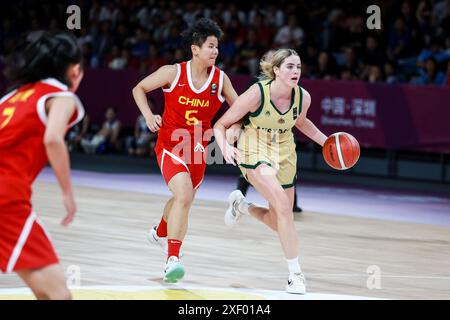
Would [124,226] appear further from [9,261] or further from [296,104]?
[9,261]

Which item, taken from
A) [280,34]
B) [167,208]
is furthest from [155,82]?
[280,34]

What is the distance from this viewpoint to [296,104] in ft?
28.2

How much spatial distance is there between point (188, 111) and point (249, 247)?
2.31 meters

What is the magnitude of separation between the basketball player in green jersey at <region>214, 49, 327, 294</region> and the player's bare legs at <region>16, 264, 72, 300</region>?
10.1 feet

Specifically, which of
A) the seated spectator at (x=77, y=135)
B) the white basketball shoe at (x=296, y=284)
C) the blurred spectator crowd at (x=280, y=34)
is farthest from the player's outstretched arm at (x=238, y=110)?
the seated spectator at (x=77, y=135)

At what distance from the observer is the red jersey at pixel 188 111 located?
29.4ft

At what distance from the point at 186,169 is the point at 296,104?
109 centimetres

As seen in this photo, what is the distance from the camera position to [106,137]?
70.6 ft

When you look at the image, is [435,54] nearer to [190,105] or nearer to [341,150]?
[341,150]

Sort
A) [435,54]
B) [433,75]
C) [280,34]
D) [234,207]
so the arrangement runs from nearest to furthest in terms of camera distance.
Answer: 1. [234,207]
2. [433,75]
3. [435,54]
4. [280,34]

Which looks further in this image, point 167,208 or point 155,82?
point 167,208

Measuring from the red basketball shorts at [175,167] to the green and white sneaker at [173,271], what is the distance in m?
0.79
